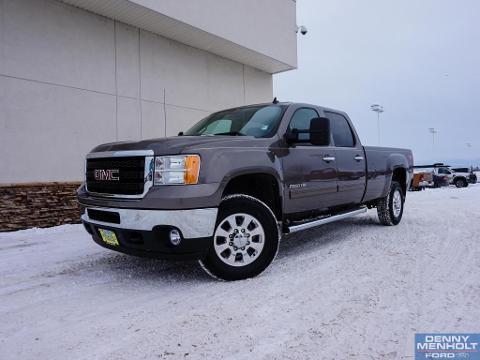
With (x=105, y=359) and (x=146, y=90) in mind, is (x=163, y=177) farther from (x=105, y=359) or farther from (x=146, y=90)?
(x=146, y=90)

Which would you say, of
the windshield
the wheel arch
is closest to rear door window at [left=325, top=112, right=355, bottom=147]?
the windshield

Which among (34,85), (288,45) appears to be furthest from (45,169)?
(288,45)

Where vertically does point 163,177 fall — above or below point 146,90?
below

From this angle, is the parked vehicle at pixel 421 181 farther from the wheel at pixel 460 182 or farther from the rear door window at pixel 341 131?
the rear door window at pixel 341 131

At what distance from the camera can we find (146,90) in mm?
9555

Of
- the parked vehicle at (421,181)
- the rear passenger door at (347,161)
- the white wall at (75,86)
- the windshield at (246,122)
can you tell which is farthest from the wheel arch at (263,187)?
the parked vehicle at (421,181)

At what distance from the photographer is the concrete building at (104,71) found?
23.6 feet

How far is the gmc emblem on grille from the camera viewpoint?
3582 mm

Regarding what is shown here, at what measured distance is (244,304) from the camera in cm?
298

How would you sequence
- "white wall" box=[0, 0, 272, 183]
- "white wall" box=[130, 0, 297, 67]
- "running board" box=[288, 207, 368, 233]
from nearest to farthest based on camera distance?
"running board" box=[288, 207, 368, 233], "white wall" box=[0, 0, 272, 183], "white wall" box=[130, 0, 297, 67]

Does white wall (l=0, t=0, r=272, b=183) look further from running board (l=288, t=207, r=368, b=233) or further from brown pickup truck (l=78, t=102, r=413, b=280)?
running board (l=288, t=207, r=368, b=233)

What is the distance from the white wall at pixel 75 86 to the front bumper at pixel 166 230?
16.4 ft

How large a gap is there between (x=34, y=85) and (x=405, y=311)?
7.59 meters

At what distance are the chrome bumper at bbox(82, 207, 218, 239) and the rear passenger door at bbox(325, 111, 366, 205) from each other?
93.8 inches
